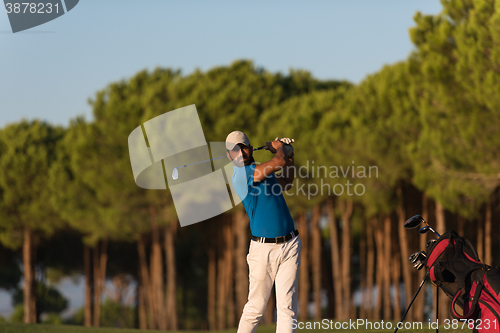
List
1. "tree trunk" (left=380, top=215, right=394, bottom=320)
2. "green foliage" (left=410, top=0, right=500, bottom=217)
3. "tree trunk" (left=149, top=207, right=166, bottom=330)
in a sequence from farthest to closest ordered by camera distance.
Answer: "tree trunk" (left=149, top=207, right=166, bottom=330)
"tree trunk" (left=380, top=215, right=394, bottom=320)
"green foliage" (left=410, top=0, right=500, bottom=217)

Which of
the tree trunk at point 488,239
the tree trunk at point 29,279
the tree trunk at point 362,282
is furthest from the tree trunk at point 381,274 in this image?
the tree trunk at point 29,279

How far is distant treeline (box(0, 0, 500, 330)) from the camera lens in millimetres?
14023

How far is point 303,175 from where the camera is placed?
2038 cm

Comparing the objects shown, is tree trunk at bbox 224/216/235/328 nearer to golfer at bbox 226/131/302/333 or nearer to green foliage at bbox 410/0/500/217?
green foliage at bbox 410/0/500/217

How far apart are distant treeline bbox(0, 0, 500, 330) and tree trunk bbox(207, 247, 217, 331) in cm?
11

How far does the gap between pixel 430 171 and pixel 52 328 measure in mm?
11845

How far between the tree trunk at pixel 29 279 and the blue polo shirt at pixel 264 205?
881 inches

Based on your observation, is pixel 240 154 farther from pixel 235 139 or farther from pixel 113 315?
pixel 113 315

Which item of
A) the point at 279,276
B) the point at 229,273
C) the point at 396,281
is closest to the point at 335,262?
the point at 396,281

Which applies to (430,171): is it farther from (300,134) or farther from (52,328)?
(52,328)

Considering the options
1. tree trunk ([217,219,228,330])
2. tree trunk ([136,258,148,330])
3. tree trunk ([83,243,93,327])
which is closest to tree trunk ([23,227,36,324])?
tree trunk ([83,243,93,327])

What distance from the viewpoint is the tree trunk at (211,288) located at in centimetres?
2698

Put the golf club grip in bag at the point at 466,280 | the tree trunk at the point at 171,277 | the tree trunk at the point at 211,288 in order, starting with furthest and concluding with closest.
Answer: the tree trunk at the point at 211,288
the tree trunk at the point at 171,277
the golf club grip in bag at the point at 466,280

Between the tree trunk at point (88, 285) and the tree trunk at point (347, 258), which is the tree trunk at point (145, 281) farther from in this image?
the tree trunk at point (347, 258)
